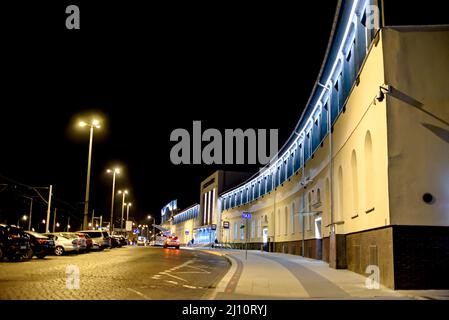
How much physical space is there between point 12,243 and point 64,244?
867 cm

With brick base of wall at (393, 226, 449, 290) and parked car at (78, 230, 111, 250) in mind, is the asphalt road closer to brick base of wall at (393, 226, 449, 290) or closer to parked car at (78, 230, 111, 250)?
brick base of wall at (393, 226, 449, 290)

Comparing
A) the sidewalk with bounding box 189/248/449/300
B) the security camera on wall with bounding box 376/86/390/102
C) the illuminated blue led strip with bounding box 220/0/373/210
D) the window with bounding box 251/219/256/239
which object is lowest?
the sidewalk with bounding box 189/248/449/300

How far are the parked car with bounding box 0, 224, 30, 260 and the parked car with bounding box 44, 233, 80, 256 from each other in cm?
700

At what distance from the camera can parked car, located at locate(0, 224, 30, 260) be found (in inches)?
827

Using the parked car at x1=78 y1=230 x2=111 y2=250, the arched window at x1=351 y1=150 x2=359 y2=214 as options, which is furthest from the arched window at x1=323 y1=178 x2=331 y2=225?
the parked car at x1=78 y1=230 x2=111 y2=250

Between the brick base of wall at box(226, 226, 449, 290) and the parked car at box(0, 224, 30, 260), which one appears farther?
the parked car at box(0, 224, 30, 260)

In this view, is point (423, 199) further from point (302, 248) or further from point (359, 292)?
point (302, 248)

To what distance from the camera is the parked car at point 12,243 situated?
2102 cm

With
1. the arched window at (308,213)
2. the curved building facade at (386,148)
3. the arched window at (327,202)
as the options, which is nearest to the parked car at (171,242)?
the arched window at (308,213)

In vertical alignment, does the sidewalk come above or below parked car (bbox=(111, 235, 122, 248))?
below

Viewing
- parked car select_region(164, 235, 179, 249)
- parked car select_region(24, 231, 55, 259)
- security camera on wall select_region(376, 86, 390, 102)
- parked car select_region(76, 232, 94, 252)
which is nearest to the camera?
security camera on wall select_region(376, 86, 390, 102)

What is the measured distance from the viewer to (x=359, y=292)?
40.2ft

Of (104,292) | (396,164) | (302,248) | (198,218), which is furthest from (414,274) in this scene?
(198,218)

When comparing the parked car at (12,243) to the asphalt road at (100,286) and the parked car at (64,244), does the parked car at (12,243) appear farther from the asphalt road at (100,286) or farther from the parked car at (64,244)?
the parked car at (64,244)
